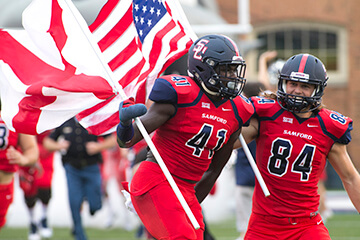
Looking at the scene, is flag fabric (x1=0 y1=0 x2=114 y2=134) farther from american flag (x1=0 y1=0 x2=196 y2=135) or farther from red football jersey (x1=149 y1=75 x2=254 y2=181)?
red football jersey (x1=149 y1=75 x2=254 y2=181)

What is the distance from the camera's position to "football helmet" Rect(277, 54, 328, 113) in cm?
508

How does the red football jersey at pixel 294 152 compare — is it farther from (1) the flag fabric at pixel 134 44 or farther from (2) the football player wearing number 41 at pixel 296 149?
(1) the flag fabric at pixel 134 44

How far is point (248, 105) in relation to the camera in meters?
5.16

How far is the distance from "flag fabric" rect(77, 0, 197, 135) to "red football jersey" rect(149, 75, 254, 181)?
780 millimetres

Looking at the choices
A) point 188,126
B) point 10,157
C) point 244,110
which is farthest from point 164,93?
point 10,157

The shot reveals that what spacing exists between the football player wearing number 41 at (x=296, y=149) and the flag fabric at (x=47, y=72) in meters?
1.32

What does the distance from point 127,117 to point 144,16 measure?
154cm

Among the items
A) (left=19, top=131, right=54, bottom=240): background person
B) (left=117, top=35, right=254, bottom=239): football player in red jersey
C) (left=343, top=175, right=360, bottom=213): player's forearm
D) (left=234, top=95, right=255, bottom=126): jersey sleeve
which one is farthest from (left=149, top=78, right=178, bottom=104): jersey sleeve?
(left=19, top=131, right=54, bottom=240): background person

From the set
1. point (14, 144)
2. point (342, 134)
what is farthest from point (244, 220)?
point (342, 134)

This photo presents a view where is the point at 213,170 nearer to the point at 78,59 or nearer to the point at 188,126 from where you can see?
the point at 188,126

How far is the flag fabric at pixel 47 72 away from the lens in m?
5.46

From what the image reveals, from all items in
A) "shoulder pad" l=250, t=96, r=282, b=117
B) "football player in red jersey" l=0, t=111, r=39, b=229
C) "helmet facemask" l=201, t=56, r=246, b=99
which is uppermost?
"helmet facemask" l=201, t=56, r=246, b=99

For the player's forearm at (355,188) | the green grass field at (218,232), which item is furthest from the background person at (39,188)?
the player's forearm at (355,188)

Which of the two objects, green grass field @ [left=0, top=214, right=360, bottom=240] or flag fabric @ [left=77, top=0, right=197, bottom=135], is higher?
flag fabric @ [left=77, top=0, right=197, bottom=135]
